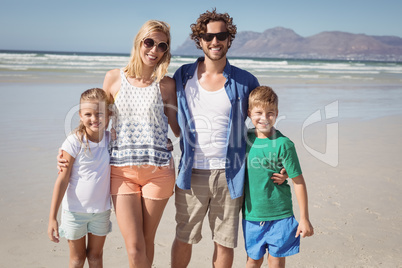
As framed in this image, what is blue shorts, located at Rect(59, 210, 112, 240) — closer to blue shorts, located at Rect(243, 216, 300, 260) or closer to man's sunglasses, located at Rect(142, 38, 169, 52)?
blue shorts, located at Rect(243, 216, 300, 260)

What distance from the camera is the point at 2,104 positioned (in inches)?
370

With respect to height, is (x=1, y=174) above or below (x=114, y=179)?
below

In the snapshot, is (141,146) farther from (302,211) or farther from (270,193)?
(302,211)

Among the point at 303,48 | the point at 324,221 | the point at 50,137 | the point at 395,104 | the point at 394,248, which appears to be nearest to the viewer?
the point at 394,248

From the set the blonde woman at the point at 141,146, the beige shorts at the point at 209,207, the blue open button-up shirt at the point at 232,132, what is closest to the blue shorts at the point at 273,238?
the beige shorts at the point at 209,207

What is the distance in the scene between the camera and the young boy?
111 inches

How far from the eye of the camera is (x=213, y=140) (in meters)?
2.98

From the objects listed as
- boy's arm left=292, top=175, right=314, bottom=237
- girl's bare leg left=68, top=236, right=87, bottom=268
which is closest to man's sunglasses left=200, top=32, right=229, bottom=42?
boy's arm left=292, top=175, right=314, bottom=237

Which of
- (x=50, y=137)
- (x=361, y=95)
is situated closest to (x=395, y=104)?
(x=361, y=95)

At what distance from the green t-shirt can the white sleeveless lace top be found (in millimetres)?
721

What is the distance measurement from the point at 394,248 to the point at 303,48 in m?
172

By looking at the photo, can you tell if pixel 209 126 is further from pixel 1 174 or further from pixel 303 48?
pixel 303 48

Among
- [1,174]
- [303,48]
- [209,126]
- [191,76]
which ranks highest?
[303,48]

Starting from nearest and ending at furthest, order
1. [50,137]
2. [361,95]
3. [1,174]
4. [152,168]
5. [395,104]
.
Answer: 1. [152,168]
2. [1,174]
3. [50,137]
4. [395,104]
5. [361,95]
